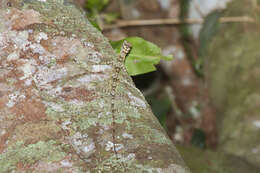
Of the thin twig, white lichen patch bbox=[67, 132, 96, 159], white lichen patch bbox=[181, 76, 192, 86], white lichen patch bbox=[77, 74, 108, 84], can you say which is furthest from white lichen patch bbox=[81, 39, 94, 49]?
white lichen patch bbox=[181, 76, 192, 86]

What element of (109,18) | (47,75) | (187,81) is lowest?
(187,81)

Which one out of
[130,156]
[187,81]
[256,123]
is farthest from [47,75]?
[187,81]

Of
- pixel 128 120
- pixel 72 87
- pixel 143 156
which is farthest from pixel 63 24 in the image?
pixel 143 156

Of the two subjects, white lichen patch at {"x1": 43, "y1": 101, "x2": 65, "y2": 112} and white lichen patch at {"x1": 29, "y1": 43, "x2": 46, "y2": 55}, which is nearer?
white lichen patch at {"x1": 43, "y1": 101, "x2": 65, "y2": 112}

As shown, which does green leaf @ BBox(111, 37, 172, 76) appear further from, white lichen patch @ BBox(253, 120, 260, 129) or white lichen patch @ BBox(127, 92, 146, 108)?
white lichen patch @ BBox(253, 120, 260, 129)

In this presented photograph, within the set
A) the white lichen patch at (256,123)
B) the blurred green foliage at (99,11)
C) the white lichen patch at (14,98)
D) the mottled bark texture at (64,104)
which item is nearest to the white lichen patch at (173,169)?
the mottled bark texture at (64,104)

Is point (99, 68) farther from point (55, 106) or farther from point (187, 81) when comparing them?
point (187, 81)
